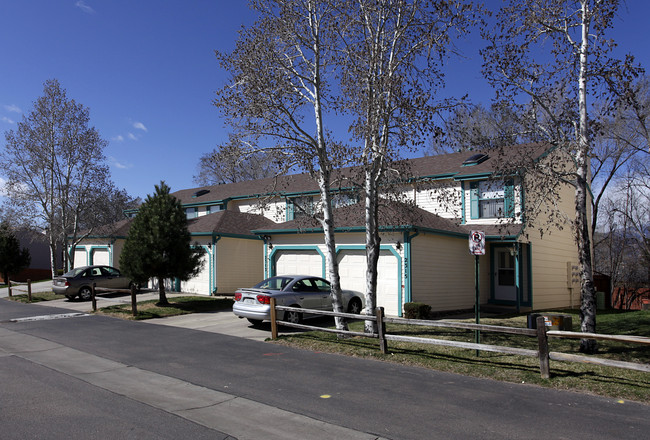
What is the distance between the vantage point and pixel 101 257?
30.5 m

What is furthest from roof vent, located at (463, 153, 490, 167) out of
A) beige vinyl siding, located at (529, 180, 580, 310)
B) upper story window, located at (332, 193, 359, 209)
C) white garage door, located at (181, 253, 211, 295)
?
white garage door, located at (181, 253, 211, 295)

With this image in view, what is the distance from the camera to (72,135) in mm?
29688

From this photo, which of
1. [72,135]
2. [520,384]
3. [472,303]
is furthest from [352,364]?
[72,135]

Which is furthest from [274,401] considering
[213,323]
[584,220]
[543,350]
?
[213,323]

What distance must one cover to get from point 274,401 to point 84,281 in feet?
61.8

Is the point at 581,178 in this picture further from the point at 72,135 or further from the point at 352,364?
the point at 72,135

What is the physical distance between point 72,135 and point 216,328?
21.9 metres

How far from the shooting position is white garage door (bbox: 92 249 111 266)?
29875 mm

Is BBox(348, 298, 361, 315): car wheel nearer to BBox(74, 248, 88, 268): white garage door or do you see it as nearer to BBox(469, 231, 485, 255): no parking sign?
BBox(469, 231, 485, 255): no parking sign

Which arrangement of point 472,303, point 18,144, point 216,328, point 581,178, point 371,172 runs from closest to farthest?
point 581,178
point 371,172
point 216,328
point 472,303
point 18,144

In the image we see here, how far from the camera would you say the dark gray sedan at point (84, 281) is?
71.5ft

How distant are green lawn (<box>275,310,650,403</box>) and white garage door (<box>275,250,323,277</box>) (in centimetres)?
503

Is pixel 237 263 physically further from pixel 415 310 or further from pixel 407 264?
pixel 415 310

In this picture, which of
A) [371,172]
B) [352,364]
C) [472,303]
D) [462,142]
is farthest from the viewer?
[472,303]
